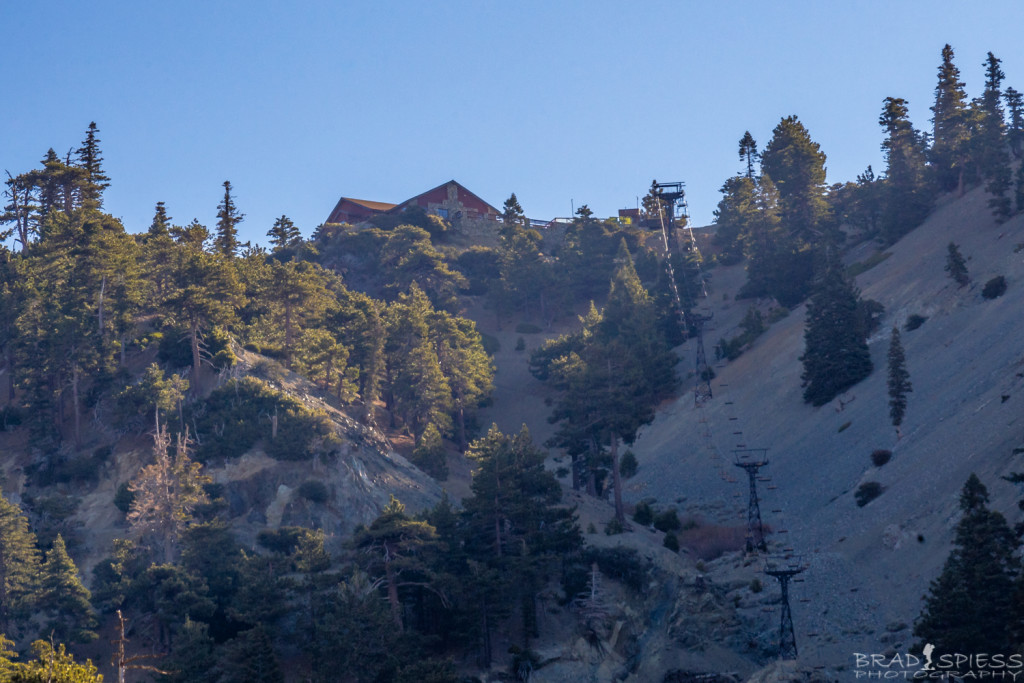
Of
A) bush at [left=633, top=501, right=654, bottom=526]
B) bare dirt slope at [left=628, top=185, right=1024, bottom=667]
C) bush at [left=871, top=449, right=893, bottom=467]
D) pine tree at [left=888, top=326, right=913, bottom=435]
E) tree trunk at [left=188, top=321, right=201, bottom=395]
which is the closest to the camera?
bare dirt slope at [left=628, top=185, right=1024, bottom=667]

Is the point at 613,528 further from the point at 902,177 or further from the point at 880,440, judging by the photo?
the point at 902,177

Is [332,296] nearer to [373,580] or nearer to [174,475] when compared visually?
[174,475]

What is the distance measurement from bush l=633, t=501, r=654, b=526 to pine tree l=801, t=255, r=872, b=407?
18906 millimetres

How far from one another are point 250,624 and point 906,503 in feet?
119

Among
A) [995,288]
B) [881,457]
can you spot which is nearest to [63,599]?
[881,457]

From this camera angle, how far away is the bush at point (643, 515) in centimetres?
6325

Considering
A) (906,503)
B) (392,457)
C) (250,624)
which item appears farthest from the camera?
(392,457)

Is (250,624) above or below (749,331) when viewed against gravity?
below

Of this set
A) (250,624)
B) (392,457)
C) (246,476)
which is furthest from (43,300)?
(250,624)

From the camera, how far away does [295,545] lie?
5541cm

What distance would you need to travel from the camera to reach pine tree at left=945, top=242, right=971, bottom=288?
7625cm

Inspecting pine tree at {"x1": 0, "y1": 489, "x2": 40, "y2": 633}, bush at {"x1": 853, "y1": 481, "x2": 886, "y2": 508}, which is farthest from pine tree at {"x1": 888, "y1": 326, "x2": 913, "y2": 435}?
pine tree at {"x1": 0, "y1": 489, "x2": 40, "y2": 633}

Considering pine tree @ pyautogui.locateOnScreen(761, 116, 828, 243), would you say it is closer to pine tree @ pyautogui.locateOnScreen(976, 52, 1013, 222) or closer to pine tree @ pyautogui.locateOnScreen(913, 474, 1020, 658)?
pine tree @ pyautogui.locateOnScreen(976, 52, 1013, 222)

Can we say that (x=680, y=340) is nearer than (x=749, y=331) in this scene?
No
